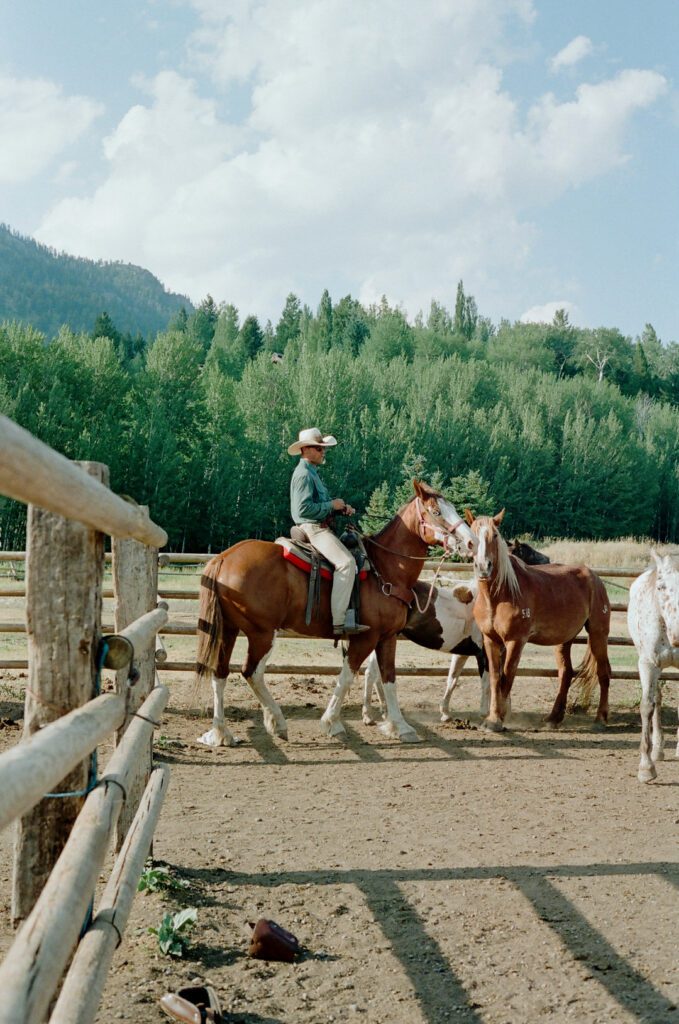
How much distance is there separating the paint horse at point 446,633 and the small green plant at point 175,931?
4.80 metres

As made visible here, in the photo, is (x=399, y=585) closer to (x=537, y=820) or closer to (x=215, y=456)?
(x=537, y=820)

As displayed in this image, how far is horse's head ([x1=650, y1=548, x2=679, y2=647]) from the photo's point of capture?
6458 mm

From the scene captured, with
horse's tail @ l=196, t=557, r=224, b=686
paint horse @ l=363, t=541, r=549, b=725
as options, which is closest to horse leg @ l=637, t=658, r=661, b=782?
paint horse @ l=363, t=541, r=549, b=725

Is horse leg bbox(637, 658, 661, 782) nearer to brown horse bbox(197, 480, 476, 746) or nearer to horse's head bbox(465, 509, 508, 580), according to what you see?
horse's head bbox(465, 509, 508, 580)

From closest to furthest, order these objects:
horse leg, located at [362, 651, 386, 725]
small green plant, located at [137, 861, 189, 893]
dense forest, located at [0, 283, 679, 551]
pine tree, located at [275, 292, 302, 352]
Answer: small green plant, located at [137, 861, 189, 893], horse leg, located at [362, 651, 386, 725], dense forest, located at [0, 283, 679, 551], pine tree, located at [275, 292, 302, 352]

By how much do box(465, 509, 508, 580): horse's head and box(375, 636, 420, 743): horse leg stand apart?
41.6 inches

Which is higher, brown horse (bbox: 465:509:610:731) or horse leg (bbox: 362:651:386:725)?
brown horse (bbox: 465:509:610:731)

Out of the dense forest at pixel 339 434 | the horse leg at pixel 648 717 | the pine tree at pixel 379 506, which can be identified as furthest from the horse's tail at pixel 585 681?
the pine tree at pixel 379 506

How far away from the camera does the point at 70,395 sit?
42875 millimetres

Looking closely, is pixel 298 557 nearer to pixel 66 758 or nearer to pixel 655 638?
pixel 655 638

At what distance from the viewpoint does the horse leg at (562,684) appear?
868cm

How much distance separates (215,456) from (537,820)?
42.3 metres

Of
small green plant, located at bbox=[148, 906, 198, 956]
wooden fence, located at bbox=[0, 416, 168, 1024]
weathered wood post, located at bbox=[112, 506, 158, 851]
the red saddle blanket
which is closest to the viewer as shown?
wooden fence, located at bbox=[0, 416, 168, 1024]

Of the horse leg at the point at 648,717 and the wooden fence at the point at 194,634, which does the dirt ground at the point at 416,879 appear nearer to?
the horse leg at the point at 648,717
